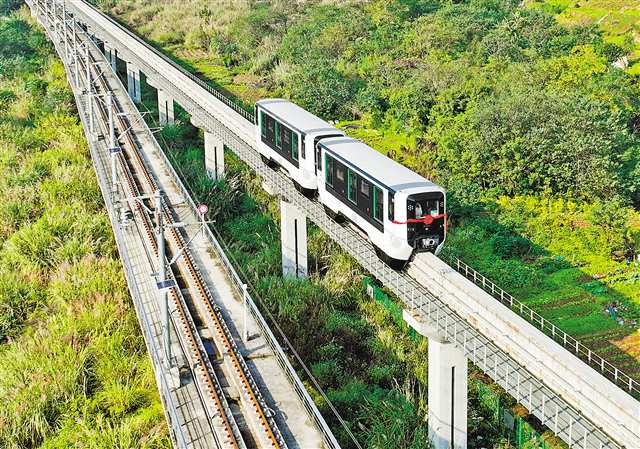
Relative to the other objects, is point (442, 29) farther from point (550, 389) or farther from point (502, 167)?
point (550, 389)

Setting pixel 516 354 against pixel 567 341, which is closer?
pixel 516 354

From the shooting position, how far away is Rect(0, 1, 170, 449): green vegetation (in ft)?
75.3

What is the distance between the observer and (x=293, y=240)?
114 feet

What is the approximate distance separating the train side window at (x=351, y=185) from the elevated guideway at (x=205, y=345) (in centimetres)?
519

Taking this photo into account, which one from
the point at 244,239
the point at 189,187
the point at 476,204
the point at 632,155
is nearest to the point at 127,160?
the point at 189,187

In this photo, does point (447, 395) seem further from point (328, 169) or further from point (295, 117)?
point (295, 117)

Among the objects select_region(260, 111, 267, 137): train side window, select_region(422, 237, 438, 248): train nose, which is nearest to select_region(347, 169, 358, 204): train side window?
select_region(422, 237, 438, 248): train nose

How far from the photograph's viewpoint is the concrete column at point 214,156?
44.9m

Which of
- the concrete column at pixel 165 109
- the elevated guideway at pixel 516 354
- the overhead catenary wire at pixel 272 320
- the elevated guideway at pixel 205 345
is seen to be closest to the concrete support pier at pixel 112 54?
the concrete column at pixel 165 109

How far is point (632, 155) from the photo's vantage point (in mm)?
41875

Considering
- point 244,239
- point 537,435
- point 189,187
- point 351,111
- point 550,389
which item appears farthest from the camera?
point 351,111

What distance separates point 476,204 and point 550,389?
2231cm

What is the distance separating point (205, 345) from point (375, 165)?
871 centimetres

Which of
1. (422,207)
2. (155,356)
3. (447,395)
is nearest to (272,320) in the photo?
(155,356)
